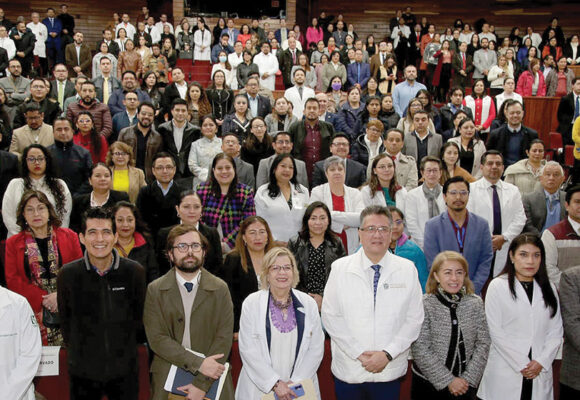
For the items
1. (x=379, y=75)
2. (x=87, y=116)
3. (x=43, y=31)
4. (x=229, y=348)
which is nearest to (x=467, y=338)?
(x=229, y=348)

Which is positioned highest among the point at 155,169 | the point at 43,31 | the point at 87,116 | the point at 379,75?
the point at 43,31

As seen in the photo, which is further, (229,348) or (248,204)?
(248,204)

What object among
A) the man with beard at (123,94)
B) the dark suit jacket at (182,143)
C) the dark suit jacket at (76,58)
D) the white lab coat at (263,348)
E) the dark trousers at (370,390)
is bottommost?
the dark trousers at (370,390)

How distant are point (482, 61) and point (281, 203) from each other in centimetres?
837

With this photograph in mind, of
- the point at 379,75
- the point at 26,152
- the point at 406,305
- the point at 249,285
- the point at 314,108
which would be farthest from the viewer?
the point at 379,75

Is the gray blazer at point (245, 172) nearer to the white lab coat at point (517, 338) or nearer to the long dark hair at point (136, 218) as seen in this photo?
the long dark hair at point (136, 218)

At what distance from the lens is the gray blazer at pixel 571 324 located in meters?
3.27

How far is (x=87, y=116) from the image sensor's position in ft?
19.0

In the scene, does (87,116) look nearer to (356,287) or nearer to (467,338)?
(356,287)

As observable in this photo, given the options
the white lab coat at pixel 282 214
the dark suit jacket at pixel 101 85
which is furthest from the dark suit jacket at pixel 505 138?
the dark suit jacket at pixel 101 85

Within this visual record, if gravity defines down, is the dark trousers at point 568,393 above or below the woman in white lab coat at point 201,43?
below

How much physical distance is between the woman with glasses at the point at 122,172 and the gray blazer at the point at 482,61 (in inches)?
340

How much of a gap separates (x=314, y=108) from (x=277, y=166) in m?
1.64

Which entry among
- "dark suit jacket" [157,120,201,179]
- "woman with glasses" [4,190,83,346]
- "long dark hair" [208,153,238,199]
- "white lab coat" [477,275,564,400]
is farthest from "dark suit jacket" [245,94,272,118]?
"white lab coat" [477,275,564,400]
